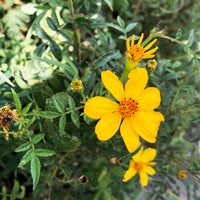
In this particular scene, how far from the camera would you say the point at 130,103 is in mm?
629

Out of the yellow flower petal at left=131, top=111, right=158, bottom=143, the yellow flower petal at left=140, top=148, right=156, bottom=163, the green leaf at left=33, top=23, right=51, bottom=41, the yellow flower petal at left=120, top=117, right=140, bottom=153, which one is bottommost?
the yellow flower petal at left=140, top=148, right=156, bottom=163

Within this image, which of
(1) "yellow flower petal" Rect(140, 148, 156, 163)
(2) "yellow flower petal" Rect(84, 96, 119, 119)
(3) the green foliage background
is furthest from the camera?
(1) "yellow flower petal" Rect(140, 148, 156, 163)

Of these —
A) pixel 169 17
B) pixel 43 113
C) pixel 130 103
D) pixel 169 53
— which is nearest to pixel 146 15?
pixel 169 17

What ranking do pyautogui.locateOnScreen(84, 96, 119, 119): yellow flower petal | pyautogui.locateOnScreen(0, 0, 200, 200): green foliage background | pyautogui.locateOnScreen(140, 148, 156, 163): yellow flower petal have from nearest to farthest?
pyautogui.locateOnScreen(84, 96, 119, 119): yellow flower petal, pyautogui.locateOnScreen(0, 0, 200, 200): green foliage background, pyautogui.locateOnScreen(140, 148, 156, 163): yellow flower petal

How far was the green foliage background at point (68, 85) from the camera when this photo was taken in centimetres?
67

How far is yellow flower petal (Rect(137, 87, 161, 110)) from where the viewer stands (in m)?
0.60

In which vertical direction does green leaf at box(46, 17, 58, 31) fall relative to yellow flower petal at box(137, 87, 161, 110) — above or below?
above

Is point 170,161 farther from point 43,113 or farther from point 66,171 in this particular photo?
point 43,113

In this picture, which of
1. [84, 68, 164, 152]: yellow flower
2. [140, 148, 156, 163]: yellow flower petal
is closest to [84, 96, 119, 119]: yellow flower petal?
[84, 68, 164, 152]: yellow flower

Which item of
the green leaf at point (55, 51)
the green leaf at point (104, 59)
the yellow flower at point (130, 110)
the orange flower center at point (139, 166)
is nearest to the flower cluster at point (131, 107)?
the yellow flower at point (130, 110)

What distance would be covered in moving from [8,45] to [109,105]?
0.63 m

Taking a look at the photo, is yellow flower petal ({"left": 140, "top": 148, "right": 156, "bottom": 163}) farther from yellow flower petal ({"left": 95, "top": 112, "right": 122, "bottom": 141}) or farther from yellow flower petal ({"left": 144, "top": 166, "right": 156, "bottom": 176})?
yellow flower petal ({"left": 95, "top": 112, "right": 122, "bottom": 141})

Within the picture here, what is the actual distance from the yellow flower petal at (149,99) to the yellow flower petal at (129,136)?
62 mm

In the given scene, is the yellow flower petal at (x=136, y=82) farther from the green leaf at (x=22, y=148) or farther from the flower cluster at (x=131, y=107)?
the green leaf at (x=22, y=148)
